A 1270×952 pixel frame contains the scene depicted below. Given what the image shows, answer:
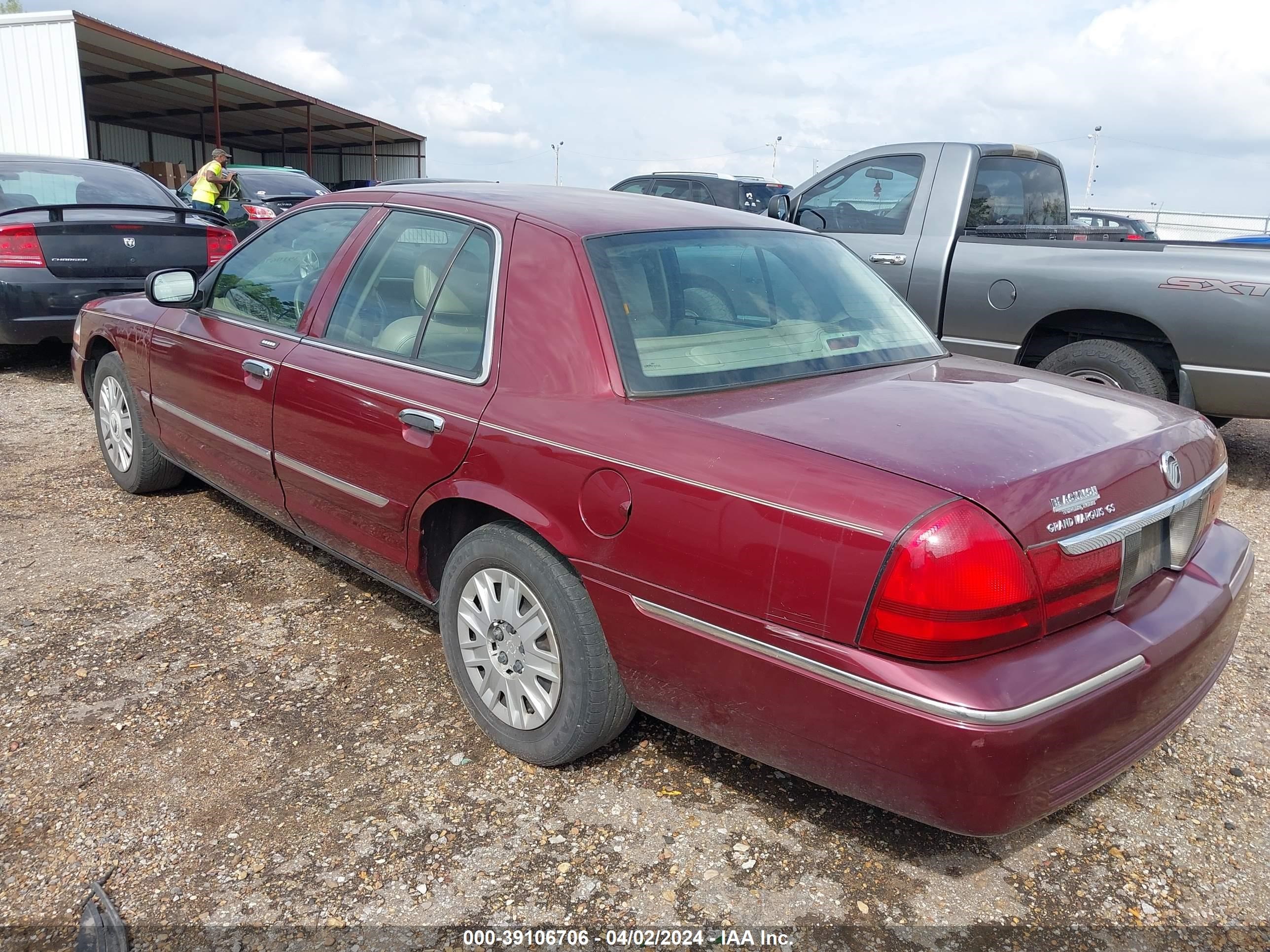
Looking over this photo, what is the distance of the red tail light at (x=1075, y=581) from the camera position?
1.97m

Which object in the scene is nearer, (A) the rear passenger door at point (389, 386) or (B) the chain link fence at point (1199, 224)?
(A) the rear passenger door at point (389, 386)

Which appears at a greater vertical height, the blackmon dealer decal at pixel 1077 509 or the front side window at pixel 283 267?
the front side window at pixel 283 267

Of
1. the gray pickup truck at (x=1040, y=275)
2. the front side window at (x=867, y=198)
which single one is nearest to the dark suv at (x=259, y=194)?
the front side window at (x=867, y=198)

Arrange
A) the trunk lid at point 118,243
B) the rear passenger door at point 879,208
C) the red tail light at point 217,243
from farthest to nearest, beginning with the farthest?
1. the red tail light at point 217,243
2. the trunk lid at point 118,243
3. the rear passenger door at point 879,208

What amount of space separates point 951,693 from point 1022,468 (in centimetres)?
51

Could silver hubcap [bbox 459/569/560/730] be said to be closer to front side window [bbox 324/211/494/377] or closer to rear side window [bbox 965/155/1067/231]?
front side window [bbox 324/211/494/377]

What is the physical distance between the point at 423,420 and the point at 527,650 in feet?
2.40

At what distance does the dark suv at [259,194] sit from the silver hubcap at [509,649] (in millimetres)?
10079

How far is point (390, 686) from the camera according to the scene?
3146mm

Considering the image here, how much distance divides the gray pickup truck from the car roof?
253 cm

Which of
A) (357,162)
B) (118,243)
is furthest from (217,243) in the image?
(357,162)

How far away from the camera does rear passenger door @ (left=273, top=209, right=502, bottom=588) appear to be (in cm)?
278

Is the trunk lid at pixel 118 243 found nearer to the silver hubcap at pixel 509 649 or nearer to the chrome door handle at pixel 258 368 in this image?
the chrome door handle at pixel 258 368

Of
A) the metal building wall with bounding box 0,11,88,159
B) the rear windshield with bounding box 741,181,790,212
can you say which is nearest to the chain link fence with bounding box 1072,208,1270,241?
the rear windshield with bounding box 741,181,790,212
